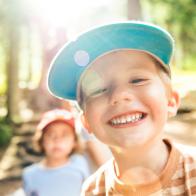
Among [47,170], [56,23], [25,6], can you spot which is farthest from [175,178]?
[25,6]

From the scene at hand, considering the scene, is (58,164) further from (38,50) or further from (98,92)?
(38,50)

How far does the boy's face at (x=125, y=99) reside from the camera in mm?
598

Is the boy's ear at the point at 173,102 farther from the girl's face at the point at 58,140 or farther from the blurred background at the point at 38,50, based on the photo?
the blurred background at the point at 38,50

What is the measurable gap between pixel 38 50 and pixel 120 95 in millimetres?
2668

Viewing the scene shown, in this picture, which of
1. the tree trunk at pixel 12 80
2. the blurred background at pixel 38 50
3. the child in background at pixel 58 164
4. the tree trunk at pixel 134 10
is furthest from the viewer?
A: the tree trunk at pixel 12 80

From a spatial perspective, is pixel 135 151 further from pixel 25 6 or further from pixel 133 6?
pixel 25 6

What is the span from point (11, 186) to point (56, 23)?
853mm

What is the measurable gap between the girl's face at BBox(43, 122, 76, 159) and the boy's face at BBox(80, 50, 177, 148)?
1.07 meters

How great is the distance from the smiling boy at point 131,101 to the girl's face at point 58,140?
41.0 inches

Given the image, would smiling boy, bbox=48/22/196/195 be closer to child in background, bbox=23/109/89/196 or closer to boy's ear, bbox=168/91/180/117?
boy's ear, bbox=168/91/180/117

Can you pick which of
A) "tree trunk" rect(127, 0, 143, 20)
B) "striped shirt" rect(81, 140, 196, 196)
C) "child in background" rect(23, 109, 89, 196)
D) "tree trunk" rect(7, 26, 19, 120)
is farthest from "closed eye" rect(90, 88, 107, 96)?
"tree trunk" rect(7, 26, 19, 120)

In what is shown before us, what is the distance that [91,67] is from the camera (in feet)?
2.09

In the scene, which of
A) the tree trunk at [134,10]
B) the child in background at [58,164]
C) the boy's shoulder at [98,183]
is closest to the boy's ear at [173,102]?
the boy's shoulder at [98,183]

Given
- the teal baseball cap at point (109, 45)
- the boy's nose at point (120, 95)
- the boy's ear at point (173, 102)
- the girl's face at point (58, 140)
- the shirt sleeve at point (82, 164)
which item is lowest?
the shirt sleeve at point (82, 164)
